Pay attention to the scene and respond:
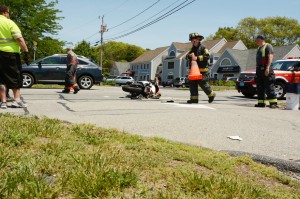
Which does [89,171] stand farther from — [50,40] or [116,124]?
[50,40]

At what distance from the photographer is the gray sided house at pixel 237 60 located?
192ft

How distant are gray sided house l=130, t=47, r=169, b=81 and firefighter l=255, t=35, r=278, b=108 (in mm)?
68699

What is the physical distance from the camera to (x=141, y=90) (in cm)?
1050

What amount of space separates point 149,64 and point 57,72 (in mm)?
66519

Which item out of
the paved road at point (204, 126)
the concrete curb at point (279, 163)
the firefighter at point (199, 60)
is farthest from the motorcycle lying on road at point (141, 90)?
the concrete curb at point (279, 163)

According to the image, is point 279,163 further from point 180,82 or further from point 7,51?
point 180,82

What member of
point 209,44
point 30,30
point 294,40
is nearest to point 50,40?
point 30,30

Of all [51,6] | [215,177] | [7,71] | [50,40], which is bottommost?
[215,177]

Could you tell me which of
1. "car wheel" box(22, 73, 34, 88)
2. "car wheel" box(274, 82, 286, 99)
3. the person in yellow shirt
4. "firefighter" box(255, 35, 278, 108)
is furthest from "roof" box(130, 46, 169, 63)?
the person in yellow shirt

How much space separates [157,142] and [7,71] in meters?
3.79

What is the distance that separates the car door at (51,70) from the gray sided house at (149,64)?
62686mm

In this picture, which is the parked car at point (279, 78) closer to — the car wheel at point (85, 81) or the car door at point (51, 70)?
the car wheel at point (85, 81)

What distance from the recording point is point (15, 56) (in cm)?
638

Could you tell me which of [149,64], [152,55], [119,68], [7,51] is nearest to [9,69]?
[7,51]
